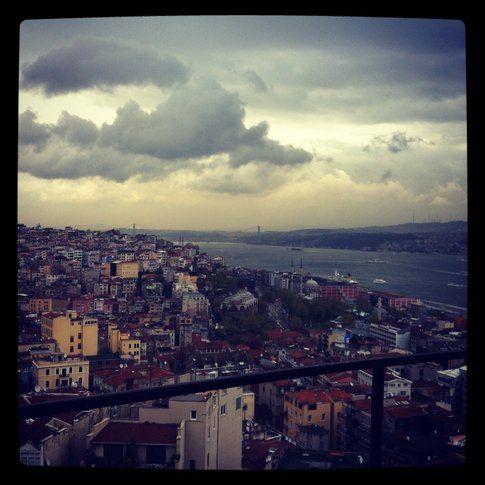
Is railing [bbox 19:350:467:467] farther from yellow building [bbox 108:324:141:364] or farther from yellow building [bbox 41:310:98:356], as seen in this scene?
yellow building [bbox 108:324:141:364]

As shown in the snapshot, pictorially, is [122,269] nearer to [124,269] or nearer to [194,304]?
[124,269]

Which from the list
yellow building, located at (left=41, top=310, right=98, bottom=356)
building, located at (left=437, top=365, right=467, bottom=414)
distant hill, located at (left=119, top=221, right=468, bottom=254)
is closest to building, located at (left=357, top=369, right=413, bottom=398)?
building, located at (left=437, top=365, right=467, bottom=414)

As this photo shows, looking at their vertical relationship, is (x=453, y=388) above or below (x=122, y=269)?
below

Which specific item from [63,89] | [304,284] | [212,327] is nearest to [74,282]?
[212,327]

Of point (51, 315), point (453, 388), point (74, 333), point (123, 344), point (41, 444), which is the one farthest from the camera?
point (123, 344)

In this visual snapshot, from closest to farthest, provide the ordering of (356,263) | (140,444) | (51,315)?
(140,444) → (51,315) → (356,263)

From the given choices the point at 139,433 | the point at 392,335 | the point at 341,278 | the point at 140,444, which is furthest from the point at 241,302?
the point at 140,444

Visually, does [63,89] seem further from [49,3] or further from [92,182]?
[49,3]
